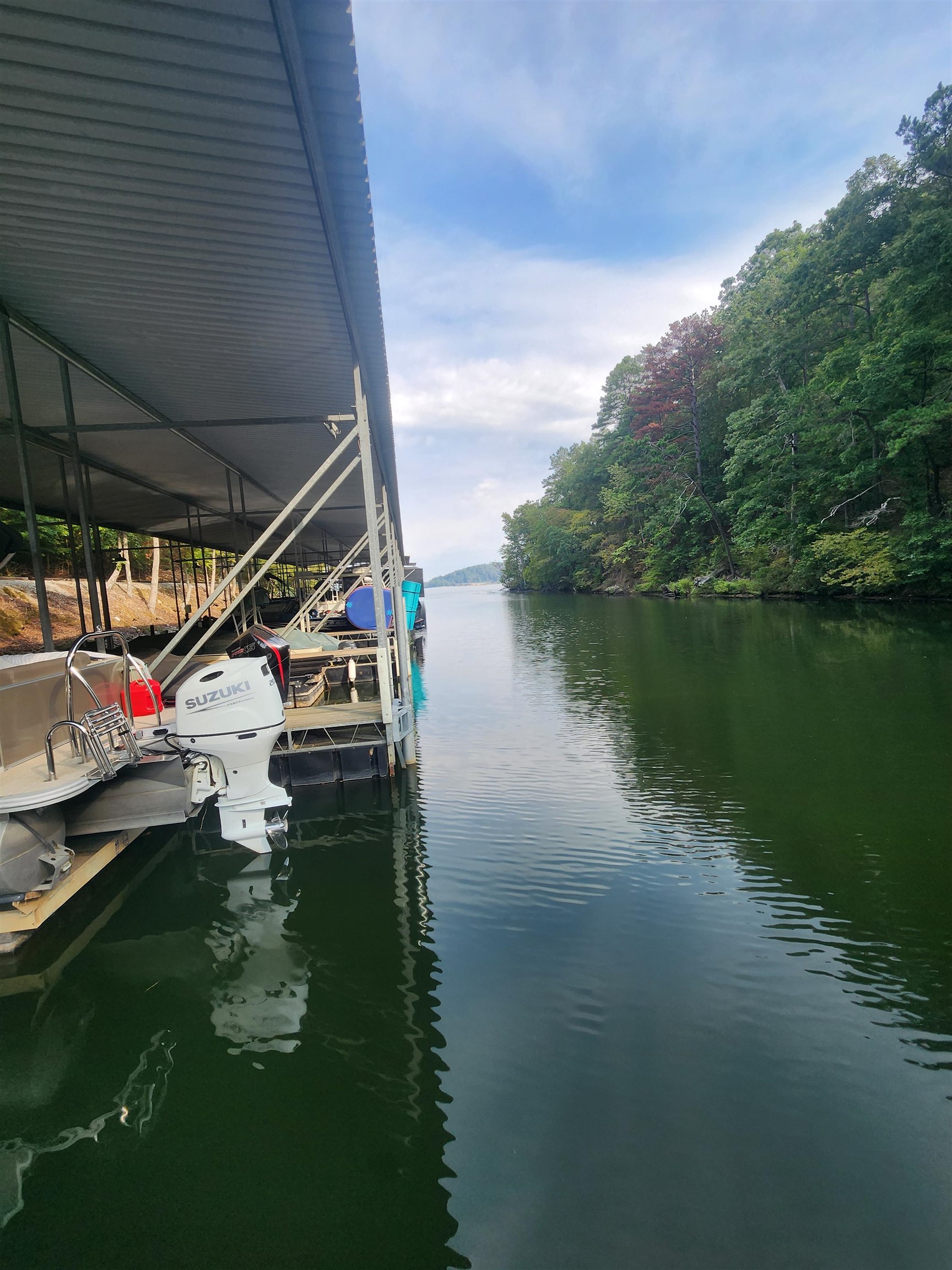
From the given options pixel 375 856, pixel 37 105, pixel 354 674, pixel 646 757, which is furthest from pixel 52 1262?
pixel 354 674

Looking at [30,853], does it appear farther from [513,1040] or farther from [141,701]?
[513,1040]

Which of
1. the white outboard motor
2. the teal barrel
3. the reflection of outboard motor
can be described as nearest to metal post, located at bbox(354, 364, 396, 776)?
the white outboard motor

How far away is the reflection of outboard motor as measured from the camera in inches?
141

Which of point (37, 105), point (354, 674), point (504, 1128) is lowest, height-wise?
point (504, 1128)

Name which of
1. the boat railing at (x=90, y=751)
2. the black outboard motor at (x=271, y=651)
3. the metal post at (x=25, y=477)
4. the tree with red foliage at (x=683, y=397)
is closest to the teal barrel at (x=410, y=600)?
the black outboard motor at (x=271, y=651)

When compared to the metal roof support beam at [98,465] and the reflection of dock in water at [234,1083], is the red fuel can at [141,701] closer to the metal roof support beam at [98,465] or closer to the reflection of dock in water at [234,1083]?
the reflection of dock in water at [234,1083]

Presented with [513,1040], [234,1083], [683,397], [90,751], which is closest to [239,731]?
[90,751]

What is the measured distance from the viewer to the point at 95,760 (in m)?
4.03

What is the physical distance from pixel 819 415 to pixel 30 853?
Result: 2723 cm

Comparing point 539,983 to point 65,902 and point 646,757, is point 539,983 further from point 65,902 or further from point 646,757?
point 646,757

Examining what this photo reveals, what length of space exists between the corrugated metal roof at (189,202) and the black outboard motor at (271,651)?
2912 mm

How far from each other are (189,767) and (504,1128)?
3309 millimetres

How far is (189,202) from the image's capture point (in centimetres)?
388

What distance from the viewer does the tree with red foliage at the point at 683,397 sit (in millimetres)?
35562
